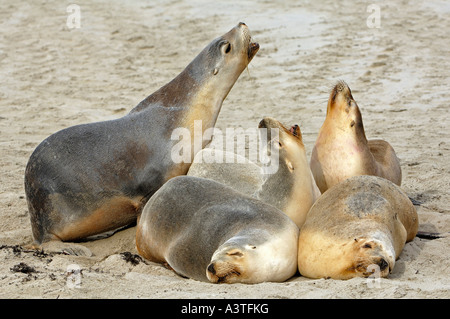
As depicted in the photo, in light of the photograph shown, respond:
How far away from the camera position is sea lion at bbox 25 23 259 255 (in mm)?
5008

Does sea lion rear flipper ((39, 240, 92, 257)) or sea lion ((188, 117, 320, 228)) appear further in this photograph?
sea lion rear flipper ((39, 240, 92, 257))

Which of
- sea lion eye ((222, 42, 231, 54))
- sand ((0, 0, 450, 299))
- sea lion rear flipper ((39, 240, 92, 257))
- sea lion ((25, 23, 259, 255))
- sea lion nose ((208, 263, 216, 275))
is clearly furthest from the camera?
sea lion eye ((222, 42, 231, 54))

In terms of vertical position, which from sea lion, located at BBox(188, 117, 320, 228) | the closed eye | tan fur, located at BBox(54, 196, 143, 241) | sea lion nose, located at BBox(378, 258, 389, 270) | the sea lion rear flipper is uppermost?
the closed eye

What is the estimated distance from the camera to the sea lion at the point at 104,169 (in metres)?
5.01

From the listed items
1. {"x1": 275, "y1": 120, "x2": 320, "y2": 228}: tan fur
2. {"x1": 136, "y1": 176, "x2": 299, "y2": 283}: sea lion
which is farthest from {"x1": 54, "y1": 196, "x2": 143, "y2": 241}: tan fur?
{"x1": 275, "y1": 120, "x2": 320, "y2": 228}: tan fur

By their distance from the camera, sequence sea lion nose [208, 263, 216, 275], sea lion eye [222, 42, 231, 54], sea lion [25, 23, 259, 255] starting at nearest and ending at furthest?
sea lion nose [208, 263, 216, 275] < sea lion [25, 23, 259, 255] < sea lion eye [222, 42, 231, 54]

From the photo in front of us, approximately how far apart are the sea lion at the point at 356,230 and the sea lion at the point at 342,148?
1.30ft

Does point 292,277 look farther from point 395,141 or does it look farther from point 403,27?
point 403,27

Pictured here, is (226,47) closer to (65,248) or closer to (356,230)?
(65,248)

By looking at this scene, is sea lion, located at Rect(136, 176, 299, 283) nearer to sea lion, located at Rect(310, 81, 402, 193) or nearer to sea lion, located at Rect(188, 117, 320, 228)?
sea lion, located at Rect(188, 117, 320, 228)

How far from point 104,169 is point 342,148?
1.57m

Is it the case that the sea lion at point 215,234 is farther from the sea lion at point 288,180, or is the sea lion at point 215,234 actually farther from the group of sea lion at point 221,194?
the sea lion at point 288,180

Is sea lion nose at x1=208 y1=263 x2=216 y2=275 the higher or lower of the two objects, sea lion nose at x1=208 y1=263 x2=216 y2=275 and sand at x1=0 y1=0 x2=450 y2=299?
the higher
